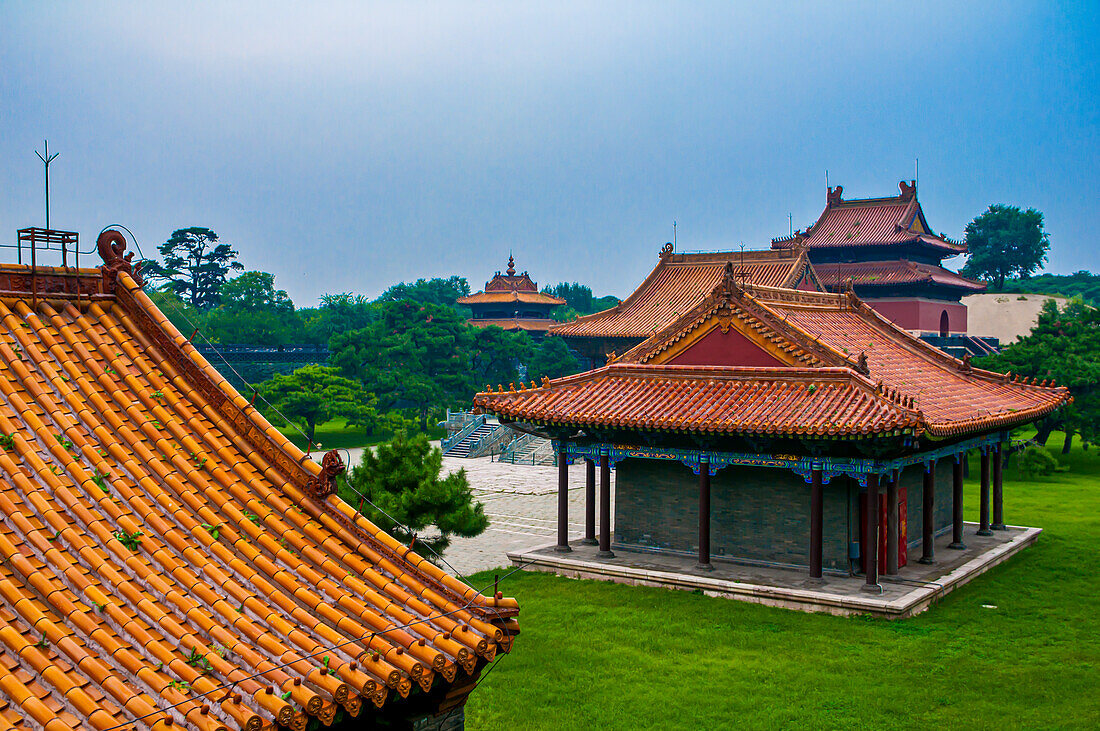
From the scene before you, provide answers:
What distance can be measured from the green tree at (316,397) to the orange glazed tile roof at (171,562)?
110 ft

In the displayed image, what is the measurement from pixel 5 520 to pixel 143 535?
0.77m

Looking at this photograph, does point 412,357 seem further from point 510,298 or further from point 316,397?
point 510,298

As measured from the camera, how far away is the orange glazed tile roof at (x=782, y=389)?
1608 cm

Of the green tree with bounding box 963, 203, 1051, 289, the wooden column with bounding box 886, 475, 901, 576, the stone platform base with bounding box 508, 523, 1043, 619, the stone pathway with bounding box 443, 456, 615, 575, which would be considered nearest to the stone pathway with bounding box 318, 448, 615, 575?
the stone pathway with bounding box 443, 456, 615, 575

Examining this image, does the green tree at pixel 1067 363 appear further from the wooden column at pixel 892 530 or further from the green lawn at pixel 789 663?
the wooden column at pixel 892 530

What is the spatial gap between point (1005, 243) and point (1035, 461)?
55816mm

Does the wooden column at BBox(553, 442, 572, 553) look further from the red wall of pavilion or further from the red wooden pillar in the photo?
the red wooden pillar

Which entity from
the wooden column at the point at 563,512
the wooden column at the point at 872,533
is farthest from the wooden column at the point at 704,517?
the wooden column at the point at 563,512

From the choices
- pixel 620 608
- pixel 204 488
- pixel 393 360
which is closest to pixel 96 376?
pixel 204 488

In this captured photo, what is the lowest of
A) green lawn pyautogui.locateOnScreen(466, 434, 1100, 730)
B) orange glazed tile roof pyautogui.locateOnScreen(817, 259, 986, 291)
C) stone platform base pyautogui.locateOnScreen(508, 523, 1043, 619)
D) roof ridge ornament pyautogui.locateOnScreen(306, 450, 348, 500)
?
green lawn pyautogui.locateOnScreen(466, 434, 1100, 730)

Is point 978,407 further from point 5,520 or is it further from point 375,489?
point 5,520

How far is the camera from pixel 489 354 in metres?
53.8

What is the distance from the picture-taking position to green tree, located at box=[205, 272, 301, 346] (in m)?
58.9

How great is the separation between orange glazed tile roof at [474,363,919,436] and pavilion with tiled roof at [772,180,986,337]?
31.3m
